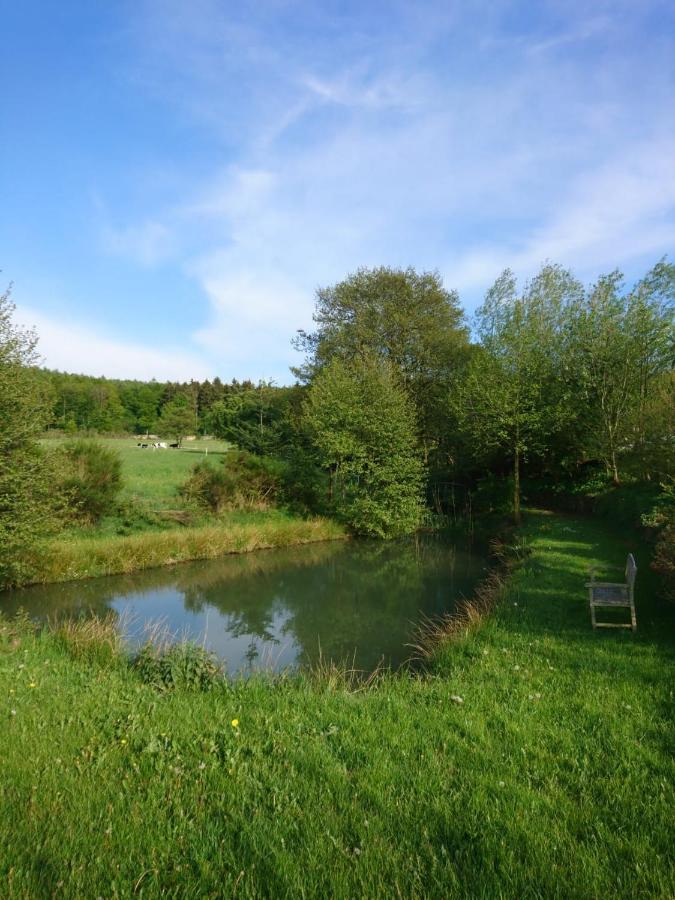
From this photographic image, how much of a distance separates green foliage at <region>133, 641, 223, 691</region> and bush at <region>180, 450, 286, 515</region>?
16541 mm

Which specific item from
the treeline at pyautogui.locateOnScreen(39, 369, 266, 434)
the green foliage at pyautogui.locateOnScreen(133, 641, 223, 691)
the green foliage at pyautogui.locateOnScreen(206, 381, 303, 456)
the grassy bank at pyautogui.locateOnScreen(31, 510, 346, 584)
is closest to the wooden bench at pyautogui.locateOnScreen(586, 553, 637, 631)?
the green foliage at pyautogui.locateOnScreen(133, 641, 223, 691)

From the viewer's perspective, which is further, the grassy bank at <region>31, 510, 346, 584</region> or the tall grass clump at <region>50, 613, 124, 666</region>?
the grassy bank at <region>31, 510, 346, 584</region>

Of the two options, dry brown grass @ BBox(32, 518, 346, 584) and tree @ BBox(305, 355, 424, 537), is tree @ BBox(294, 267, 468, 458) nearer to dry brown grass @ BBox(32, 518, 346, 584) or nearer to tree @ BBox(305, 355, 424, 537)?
tree @ BBox(305, 355, 424, 537)

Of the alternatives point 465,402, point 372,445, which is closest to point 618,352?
point 465,402

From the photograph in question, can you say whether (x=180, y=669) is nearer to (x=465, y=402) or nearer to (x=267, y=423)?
(x=465, y=402)

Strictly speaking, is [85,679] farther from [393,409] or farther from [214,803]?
[393,409]

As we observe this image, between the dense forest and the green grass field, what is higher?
the dense forest

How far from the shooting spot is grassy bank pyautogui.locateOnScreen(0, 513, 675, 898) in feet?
9.05

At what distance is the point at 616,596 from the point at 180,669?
6476 millimetres

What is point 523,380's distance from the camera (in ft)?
70.8

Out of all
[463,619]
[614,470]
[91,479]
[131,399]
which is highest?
[131,399]

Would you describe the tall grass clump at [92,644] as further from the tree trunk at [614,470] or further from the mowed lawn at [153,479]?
the tree trunk at [614,470]

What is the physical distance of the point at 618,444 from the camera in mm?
20250

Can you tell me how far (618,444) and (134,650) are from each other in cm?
1907
